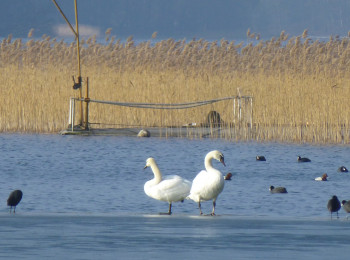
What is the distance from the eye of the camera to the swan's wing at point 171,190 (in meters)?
13.2

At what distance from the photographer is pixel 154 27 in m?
180

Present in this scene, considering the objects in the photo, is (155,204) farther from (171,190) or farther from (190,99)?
(190,99)

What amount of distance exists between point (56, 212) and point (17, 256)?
408 cm

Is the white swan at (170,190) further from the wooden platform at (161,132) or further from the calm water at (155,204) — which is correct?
the wooden platform at (161,132)

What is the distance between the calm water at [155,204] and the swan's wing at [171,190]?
0.31 m

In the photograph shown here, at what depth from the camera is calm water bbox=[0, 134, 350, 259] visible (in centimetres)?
966

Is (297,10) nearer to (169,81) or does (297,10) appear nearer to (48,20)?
(48,20)

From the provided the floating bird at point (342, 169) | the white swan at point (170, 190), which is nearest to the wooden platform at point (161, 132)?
the floating bird at point (342, 169)

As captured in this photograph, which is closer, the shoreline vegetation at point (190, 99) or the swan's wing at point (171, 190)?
the swan's wing at point (171, 190)

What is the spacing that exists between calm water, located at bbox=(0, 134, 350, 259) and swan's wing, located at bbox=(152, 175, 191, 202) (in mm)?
308

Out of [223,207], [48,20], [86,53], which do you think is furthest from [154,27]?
[223,207]

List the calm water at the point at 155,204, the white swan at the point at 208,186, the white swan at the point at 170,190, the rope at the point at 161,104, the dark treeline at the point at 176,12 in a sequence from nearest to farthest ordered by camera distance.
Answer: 1. the calm water at the point at 155,204
2. the white swan at the point at 208,186
3. the white swan at the point at 170,190
4. the rope at the point at 161,104
5. the dark treeline at the point at 176,12

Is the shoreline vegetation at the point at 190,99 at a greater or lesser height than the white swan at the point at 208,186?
greater

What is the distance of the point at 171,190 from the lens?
1320 centimetres
